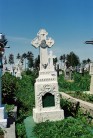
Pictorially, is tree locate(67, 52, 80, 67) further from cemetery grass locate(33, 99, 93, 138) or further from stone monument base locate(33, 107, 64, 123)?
cemetery grass locate(33, 99, 93, 138)

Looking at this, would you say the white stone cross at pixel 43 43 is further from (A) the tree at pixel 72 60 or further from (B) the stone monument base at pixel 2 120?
(A) the tree at pixel 72 60

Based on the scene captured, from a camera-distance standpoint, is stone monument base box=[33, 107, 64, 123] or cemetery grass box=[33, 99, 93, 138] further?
stone monument base box=[33, 107, 64, 123]

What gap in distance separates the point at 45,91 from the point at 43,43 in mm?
1954

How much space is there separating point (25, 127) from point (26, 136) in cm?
120

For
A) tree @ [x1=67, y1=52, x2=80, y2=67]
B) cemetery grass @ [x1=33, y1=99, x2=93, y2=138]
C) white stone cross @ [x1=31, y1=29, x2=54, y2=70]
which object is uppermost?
tree @ [x1=67, y1=52, x2=80, y2=67]

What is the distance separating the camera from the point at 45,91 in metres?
11.5

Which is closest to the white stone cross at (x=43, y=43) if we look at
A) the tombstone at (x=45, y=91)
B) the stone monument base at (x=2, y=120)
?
the tombstone at (x=45, y=91)

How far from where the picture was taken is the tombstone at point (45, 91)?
1127cm

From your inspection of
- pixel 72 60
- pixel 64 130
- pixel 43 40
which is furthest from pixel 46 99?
pixel 72 60

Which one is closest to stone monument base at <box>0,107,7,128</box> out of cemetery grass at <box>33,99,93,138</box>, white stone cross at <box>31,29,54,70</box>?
cemetery grass at <box>33,99,93,138</box>

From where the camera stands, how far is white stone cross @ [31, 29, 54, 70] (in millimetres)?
11609

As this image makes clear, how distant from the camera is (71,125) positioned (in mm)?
9367

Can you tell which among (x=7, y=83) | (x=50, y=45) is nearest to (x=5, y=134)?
(x=50, y=45)

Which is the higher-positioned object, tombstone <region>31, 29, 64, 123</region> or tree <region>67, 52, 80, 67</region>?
tree <region>67, 52, 80, 67</region>
